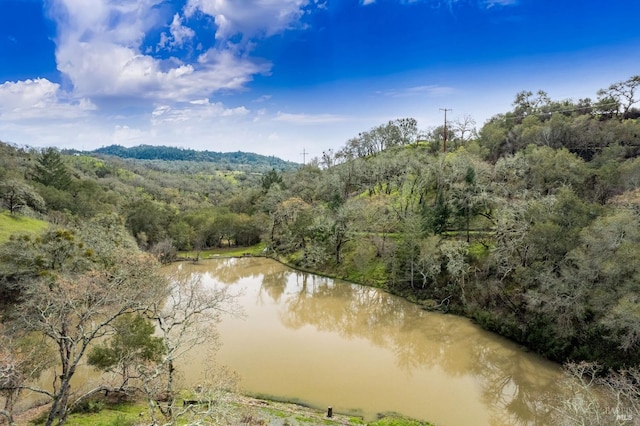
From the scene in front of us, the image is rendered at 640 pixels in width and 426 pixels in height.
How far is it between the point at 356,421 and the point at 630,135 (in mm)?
36863

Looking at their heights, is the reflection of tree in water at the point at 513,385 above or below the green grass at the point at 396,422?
below

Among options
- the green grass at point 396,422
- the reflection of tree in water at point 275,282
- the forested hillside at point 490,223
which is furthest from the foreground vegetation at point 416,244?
the green grass at point 396,422

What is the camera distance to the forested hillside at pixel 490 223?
18422 millimetres

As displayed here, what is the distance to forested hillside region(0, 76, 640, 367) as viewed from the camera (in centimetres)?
1842

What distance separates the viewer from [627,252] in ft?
54.2

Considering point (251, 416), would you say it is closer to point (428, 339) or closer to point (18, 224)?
point (428, 339)

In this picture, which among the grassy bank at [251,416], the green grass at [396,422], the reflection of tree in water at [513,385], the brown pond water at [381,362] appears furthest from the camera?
the brown pond water at [381,362]

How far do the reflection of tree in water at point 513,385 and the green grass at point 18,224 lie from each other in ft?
102

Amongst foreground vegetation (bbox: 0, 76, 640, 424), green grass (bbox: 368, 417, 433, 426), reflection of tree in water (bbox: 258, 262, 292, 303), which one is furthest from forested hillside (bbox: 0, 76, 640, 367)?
green grass (bbox: 368, 417, 433, 426)

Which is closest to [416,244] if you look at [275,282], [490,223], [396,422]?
[490,223]

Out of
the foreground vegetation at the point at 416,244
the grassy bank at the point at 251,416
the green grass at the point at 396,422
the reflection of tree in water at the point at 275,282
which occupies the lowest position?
the reflection of tree in water at the point at 275,282

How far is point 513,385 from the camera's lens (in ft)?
57.5

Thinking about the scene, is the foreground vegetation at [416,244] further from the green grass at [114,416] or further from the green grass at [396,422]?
the green grass at [396,422]

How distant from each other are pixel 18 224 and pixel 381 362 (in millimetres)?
29108
